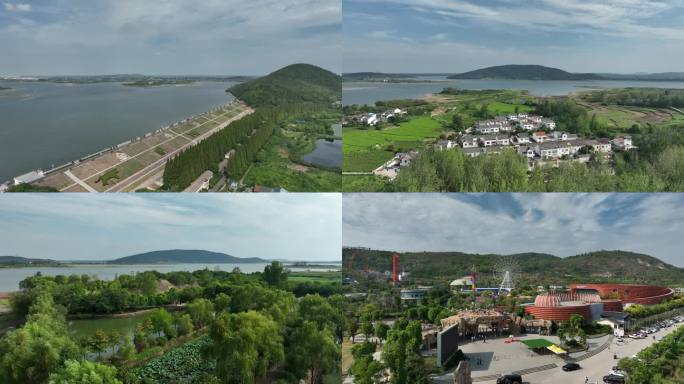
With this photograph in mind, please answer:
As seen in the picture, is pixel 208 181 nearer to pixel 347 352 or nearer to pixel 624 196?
pixel 347 352

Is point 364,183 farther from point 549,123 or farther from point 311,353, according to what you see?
point 549,123

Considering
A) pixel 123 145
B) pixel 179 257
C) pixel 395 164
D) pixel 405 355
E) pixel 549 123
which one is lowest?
pixel 405 355

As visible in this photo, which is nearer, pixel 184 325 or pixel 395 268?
pixel 184 325

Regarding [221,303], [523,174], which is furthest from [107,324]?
[523,174]

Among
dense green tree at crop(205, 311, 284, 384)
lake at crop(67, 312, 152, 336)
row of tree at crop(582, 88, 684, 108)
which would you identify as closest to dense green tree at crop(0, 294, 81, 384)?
lake at crop(67, 312, 152, 336)

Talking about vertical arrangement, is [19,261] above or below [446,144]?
below

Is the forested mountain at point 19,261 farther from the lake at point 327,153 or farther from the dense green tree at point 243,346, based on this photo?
the lake at point 327,153

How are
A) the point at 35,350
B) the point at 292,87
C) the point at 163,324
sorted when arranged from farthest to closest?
1. the point at 292,87
2. the point at 163,324
3. the point at 35,350

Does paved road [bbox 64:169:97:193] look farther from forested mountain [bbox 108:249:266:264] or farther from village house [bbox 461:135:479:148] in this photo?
village house [bbox 461:135:479:148]
